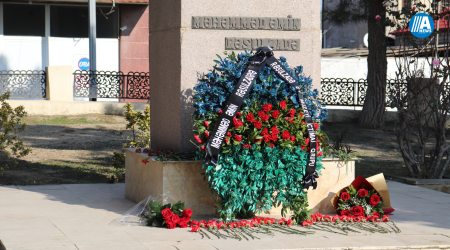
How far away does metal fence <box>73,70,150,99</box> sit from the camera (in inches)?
662

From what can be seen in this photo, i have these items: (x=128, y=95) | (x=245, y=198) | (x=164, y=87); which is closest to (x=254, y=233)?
(x=245, y=198)

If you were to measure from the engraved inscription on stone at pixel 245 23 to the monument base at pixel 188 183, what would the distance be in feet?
5.04

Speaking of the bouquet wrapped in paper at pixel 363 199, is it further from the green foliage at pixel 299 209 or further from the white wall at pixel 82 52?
the white wall at pixel 82 52

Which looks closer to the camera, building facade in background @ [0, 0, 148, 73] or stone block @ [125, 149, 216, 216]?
stone block @ [125, 149, 216, 216]

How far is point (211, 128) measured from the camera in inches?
201

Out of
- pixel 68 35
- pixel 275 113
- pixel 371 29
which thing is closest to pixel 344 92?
pixel 371 29

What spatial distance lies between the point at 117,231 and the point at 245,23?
264cm

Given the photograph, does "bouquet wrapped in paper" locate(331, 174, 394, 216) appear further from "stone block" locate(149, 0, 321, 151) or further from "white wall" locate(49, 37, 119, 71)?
"white wall" locate(49, 37, 119, 71)

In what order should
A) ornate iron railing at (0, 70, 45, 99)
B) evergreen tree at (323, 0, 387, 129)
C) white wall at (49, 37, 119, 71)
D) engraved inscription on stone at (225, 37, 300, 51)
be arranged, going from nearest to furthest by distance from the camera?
engraved inscription on stone at (225, 37, 300, 51)
evergreen tree at (323, 0, 387, 129)
ornate iron railing at (0, 70, 45, 99)
white wall at (49, 37, 119, 71)

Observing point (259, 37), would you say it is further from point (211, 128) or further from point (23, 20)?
point (23, 20)

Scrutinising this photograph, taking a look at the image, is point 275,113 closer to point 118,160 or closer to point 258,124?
point 258,124

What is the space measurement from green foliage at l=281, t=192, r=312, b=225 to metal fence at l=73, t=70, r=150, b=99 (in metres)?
12.3

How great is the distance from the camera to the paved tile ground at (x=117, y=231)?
4.42m

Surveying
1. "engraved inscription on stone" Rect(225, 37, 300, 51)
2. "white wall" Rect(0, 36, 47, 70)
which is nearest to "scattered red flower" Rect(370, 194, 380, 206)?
"engraved inscription on stone" Rect(225, 37, 300, 51)
